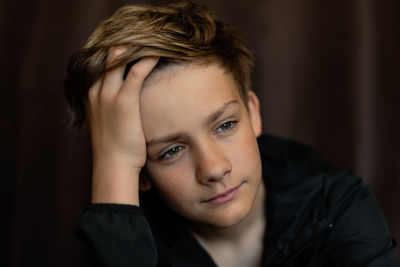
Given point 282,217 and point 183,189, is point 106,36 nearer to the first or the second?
point 183,189

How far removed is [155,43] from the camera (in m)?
0.88

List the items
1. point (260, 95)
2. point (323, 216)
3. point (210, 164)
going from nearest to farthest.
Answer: point (210, 164) < point (323, 216) < point (260, 95)

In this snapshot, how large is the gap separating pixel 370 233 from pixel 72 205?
880 millimetres

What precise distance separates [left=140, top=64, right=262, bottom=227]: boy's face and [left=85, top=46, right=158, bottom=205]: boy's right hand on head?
27 mm

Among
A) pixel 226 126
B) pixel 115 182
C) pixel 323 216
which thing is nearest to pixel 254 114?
pixel 226 126

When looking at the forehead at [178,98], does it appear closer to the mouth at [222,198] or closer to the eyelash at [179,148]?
the eyelash at [179,148]

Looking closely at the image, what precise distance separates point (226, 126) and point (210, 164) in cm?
11

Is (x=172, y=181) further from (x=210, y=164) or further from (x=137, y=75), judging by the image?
(x=137, y=75)

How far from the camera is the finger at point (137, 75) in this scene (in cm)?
87

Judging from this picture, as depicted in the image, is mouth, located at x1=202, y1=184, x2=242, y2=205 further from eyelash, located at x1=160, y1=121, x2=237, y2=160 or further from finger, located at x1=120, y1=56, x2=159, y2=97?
finger, located at x1=120, y1=56, x2=159, y2=97

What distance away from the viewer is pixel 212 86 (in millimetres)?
908

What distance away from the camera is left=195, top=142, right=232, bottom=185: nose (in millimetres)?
856

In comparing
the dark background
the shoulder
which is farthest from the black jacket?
the dark background

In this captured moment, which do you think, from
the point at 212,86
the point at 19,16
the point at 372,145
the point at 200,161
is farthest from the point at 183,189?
the point at 19,16
